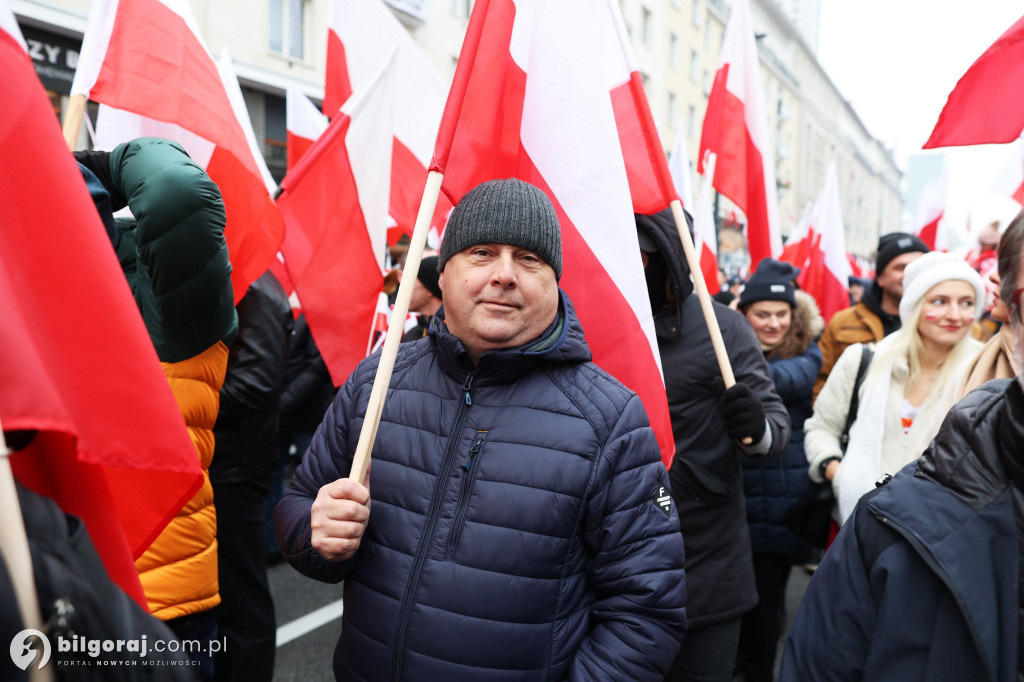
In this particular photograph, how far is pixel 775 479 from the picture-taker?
11.2ft

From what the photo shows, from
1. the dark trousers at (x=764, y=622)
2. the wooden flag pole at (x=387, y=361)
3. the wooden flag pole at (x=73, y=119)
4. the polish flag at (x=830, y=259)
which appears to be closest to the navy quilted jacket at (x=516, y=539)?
the wooden flag pole at (x=387, y=361)

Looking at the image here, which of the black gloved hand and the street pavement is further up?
the black gloved hand

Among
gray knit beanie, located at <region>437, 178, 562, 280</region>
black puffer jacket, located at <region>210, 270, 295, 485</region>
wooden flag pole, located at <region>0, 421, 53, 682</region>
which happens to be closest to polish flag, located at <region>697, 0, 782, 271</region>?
black puffer jacket, located at <region>210, 270, 295, 485</region>

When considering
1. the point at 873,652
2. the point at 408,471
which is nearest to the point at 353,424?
the point at 408,471

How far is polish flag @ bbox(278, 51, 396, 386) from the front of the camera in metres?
3.36

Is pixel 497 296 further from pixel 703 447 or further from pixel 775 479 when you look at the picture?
pixel 775 479

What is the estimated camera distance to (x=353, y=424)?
179cm

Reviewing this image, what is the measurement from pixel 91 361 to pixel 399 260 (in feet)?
15.1

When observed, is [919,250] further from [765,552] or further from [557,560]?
[557,560]

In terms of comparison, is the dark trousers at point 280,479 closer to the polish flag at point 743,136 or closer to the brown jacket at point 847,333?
the polish flag at point 743,136

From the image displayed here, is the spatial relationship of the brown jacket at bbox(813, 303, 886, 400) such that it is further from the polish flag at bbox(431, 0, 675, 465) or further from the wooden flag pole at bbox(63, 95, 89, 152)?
the wooden flag pole at bbox(63, 95, 89, 152)

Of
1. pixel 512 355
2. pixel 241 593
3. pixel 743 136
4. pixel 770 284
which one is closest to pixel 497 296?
pixel 512 355

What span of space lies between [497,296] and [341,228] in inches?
78.4

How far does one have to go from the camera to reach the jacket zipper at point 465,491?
1562 millimetres
